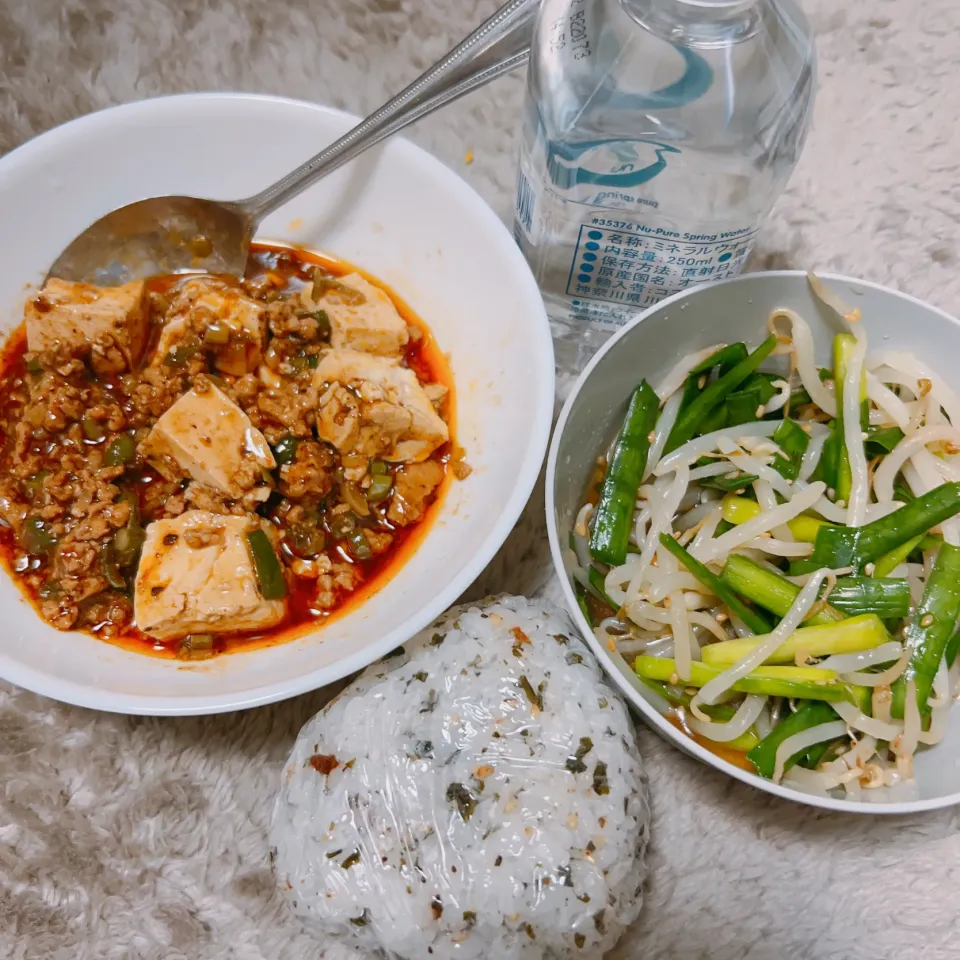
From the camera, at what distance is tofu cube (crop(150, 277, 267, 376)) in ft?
3.89

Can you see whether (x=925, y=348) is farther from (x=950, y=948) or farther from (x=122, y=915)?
(x=122, y=915)

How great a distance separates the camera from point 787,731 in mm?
1075

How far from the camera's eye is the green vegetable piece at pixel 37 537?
3.67ft

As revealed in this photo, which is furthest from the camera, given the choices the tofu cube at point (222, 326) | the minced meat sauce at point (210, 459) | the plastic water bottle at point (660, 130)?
the tofu cube at point (222, 326)

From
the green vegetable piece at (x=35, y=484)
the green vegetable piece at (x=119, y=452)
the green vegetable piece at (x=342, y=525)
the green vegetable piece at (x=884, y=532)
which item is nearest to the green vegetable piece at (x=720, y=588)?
the green vegetable piece at (x=884, y=532)

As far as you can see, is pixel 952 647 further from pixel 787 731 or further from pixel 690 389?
pixel 690 389

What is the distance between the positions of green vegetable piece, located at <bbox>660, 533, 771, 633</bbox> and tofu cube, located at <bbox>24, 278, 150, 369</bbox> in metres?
0.82

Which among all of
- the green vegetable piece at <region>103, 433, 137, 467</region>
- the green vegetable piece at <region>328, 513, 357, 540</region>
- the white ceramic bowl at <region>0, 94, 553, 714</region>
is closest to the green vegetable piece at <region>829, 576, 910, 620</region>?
the white ceramic bowl at <region>0, 94, 553, 714</region>

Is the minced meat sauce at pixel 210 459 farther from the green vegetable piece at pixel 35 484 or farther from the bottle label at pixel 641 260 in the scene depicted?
the bottle label at pixel 641 260

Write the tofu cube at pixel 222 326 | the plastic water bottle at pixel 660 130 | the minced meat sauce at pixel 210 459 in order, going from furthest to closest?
1. the tofu cube at pixel 222 326
2. the minced meat sauce at pixel 210 459
3. the plastic water bottle at pixel 660 130

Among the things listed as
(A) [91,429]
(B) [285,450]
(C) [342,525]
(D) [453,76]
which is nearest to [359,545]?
(C) [342,525]

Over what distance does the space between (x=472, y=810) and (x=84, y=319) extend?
2.80 feet

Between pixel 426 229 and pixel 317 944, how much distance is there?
3.42ft

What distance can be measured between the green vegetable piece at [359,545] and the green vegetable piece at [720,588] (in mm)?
412
